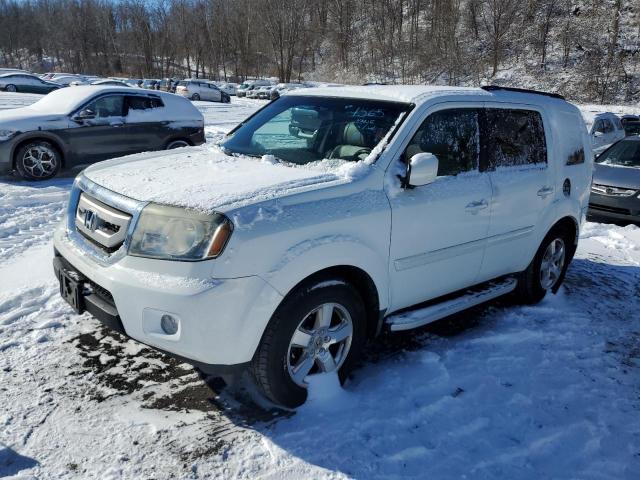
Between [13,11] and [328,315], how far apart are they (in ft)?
346

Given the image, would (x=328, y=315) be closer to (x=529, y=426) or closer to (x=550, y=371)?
(x=529, y=426)

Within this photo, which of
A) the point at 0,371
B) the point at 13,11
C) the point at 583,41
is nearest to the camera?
the point at 0,371

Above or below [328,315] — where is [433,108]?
above

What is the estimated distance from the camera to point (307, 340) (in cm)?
318

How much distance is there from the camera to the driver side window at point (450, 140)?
3734 mm

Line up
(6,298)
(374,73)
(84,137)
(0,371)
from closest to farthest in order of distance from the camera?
(0,371), (6,298), (84,137), (374,73)

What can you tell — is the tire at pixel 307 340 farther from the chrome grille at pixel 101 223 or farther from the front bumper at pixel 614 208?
the front bumper at pixel 614 208

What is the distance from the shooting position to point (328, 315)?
3225 millimetres

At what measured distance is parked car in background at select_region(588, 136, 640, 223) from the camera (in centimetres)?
845

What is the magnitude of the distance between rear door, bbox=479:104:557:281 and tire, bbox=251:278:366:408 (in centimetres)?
141

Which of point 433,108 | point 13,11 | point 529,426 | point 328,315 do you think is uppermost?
point 13,11

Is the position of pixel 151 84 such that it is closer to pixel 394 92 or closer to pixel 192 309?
pixel 394 92

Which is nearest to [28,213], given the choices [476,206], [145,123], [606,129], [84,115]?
[84,115]

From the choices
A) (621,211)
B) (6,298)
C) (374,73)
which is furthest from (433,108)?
(374,73)
